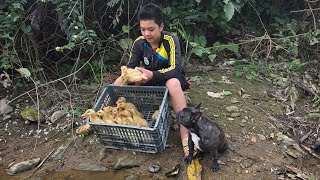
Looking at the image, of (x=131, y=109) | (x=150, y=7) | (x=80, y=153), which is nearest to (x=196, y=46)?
(x=150, y=7)

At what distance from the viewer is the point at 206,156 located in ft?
9.99

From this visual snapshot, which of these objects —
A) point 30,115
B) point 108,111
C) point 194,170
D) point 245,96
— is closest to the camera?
point 194,170

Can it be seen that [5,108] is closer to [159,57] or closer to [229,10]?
[159,57]

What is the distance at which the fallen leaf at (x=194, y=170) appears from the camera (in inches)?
111

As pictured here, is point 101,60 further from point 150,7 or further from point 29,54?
point 150,7

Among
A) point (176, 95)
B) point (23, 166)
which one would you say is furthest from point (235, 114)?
point (23, 166)

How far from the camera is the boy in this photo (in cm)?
305

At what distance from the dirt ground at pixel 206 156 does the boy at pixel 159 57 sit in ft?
1.38

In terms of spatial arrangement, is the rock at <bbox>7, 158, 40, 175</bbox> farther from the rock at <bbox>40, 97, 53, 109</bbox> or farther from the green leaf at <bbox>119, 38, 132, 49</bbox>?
the green leaf at <bbox>119, 38, 132, 49</bbox>

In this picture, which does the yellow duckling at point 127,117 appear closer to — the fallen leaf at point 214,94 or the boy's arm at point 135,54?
the boy's arm at point 135,54

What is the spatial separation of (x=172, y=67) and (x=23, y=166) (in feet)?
6.08

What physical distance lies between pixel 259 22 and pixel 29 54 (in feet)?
11.6

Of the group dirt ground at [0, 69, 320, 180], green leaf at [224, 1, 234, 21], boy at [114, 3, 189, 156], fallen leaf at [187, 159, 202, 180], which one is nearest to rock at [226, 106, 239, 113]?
dirt ground at [0, 69, 320, 180]

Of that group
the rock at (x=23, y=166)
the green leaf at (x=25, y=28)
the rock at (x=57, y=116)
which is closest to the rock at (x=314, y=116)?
the rock at (x=57, y=116)
